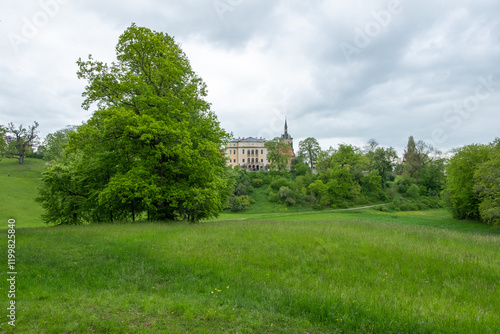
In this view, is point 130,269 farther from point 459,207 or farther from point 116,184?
point 459,207

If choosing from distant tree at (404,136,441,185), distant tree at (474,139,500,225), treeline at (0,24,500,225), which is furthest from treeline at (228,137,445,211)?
treeline at (0,24,500,225)

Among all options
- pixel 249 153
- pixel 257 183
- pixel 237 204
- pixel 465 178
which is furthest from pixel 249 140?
pixel 465 178

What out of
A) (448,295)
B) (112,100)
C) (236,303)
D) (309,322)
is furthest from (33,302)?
(112,100)

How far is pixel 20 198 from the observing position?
143ft

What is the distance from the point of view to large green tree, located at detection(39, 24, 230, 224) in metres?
15.6

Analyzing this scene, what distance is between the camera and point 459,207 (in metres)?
35.8

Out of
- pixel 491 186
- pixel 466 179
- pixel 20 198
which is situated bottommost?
pixel 20 198

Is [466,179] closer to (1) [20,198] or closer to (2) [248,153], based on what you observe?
(1) [20,198]

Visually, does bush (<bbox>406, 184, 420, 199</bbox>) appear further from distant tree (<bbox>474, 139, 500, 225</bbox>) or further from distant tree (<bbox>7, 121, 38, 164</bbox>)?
distant tree (<bbox>7, 121, 38, 164</bbox>)

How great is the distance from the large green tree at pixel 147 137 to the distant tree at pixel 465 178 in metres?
34.5

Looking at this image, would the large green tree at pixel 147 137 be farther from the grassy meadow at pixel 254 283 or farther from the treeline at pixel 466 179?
the treeline at pixel 466 179

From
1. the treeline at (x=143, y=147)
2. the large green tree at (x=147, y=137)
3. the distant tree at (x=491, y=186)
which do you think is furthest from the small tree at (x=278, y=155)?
the large green tree at (x=147, y=137)

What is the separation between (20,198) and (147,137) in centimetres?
4301

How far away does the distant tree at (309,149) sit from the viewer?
88.1 metres
